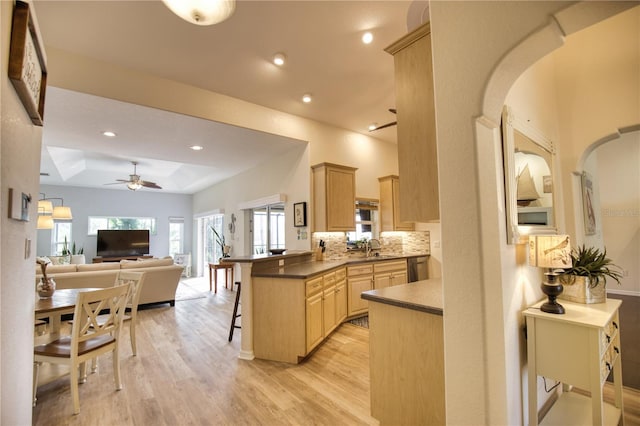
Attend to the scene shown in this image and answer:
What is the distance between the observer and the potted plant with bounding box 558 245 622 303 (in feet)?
6.38

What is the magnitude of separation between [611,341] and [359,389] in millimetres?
1826

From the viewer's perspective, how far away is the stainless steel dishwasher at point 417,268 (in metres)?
5.47

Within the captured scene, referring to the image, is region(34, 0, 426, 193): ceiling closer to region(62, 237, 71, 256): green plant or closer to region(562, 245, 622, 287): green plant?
region(562, 245, 622, 287): green plant

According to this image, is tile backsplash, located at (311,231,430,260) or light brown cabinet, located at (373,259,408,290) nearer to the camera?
light brown cabinet, located at (373,259,408,290)

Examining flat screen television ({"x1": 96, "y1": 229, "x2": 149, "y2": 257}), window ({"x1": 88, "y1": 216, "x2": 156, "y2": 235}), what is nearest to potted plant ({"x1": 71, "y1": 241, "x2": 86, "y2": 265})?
flat screen television ({"x1": 96, "y1": 229, "x2": 149, "y2": 257})

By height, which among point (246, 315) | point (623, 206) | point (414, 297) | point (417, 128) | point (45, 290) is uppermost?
point (417, 128)

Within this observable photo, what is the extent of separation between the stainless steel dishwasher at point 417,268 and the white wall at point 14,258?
16.6 feet

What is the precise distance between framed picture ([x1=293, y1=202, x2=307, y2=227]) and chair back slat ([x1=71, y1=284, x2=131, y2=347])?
2681 millimetres

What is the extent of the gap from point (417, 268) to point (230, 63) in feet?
15.2

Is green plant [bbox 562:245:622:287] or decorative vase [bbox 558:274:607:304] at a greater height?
green plant [bbox 562:245:622:287]

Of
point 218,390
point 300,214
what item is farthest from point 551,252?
point 300,214

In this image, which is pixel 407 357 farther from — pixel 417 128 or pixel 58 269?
pixel 58 269

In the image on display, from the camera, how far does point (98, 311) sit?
8.26 feet

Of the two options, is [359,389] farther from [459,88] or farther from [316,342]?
[459,88]
